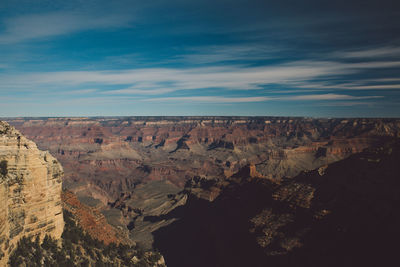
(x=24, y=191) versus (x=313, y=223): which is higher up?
(x=24, y=191)

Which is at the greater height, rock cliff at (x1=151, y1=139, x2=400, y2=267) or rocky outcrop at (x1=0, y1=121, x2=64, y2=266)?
rocky outcrop at (x1=0, y1=121, x2=64, y2=266)

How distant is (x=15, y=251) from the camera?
75.9 feet

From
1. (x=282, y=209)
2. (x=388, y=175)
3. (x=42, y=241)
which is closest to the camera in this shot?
(x=42, y=241)

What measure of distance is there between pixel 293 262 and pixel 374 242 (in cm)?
1032

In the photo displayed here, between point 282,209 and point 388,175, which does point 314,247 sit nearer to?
point 282,209

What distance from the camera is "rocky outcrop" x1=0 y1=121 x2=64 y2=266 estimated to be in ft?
73.6

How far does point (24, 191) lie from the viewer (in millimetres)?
24422

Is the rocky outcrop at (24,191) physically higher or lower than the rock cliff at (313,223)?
higher

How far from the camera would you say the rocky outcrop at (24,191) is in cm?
2242

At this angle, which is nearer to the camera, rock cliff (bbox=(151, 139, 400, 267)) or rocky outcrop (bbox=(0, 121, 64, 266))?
rocky outcrop (bbox=(0, 121, 64, 266))

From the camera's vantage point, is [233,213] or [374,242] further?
[233,213]

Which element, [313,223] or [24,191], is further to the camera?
[313,223]

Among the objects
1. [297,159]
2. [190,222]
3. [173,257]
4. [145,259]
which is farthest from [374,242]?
[297,159]

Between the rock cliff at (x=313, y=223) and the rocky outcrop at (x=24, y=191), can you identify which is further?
the rock cliff at (x=313, y=223)
